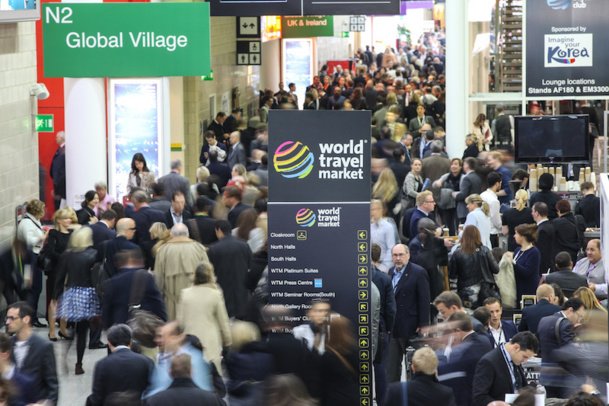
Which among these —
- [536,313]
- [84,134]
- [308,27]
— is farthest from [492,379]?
[308,27]

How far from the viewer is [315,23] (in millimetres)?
28578

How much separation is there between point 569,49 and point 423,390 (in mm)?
10773

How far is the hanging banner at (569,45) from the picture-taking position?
15836 millimetres

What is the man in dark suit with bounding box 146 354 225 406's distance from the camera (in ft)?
20.0

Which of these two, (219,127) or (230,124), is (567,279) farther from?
(230,124)

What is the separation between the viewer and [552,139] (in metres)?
14.1

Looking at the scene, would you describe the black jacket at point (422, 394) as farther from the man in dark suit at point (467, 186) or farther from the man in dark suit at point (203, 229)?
the man in dark suit at point (467, 186)

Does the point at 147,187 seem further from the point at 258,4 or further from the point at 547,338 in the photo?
the point at 547,338

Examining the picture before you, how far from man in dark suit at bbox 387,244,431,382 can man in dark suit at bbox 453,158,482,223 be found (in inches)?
175

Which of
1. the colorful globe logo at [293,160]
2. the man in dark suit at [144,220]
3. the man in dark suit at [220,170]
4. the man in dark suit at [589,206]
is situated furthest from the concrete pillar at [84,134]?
the colorful globe logo at [293,160]

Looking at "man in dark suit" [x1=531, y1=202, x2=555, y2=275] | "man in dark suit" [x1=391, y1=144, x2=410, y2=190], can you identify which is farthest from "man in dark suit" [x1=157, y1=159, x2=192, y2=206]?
"man in dark suit" [x1=531, y1=202, x2=555, y2=275]

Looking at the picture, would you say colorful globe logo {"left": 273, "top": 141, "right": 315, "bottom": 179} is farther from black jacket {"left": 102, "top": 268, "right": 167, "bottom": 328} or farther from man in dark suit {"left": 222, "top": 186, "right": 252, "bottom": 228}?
man in dark suit {"left": 222, "top": 186, "right": 252, "bottom": 228}

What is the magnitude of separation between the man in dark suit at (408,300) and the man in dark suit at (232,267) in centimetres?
163

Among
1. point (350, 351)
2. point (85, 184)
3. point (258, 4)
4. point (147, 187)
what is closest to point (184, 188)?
point (147, 187)
